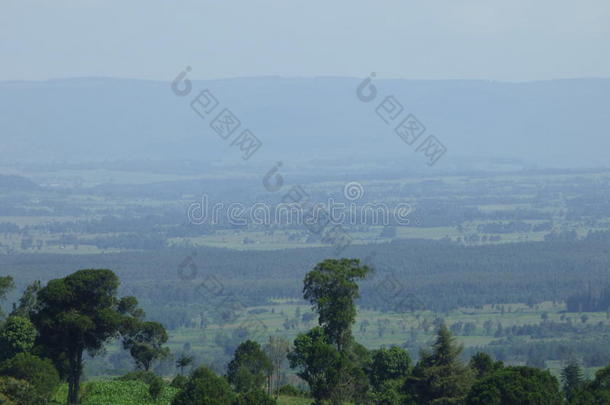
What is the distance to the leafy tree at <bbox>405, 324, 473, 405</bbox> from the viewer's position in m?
31.1

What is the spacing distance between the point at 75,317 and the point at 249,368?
754 cm

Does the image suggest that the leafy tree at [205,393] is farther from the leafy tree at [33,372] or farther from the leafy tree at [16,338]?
the leafy tree at [16,338]

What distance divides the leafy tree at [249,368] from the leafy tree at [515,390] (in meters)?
10.3

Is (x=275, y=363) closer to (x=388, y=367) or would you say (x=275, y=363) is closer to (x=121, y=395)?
(x=388, y=367)

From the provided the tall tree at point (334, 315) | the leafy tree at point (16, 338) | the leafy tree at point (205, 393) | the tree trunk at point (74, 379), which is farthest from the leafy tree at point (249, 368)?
the leafy tree at point (16, 338)

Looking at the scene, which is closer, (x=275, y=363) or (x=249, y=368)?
(x=249, y=368)

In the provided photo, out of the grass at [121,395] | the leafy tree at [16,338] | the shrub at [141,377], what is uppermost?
the leafy tree at [16,338]

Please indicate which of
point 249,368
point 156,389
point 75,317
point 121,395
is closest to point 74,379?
point 121,395

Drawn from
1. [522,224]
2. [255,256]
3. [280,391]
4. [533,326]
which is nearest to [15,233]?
[255,256]

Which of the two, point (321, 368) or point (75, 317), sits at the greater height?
point (75, 317)

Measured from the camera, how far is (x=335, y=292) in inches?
1419

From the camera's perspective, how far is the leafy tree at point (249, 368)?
35938 millimetres

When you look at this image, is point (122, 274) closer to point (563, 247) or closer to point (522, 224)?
point (563, 247)

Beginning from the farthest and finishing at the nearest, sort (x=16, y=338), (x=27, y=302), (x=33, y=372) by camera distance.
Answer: (x=27, y=302) → (x=16, y=338) → (x=33, y=372)
